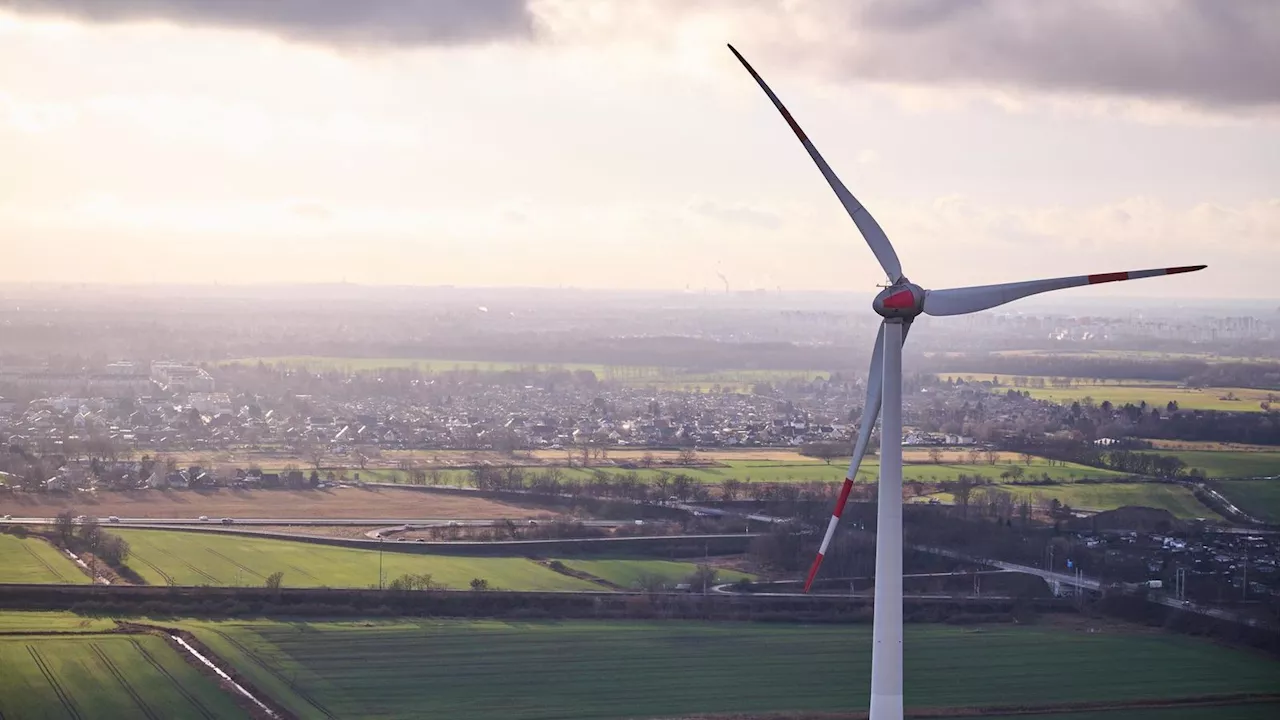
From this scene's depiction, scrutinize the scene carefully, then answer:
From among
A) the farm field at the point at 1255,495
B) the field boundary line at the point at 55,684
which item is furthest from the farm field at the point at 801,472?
the field boundary line at the point at 55,684

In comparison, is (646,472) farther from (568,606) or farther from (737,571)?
(568,606)

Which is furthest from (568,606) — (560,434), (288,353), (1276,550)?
(288,353)

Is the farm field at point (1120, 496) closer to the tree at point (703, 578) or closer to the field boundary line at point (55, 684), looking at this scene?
the tree at point (703, 578)

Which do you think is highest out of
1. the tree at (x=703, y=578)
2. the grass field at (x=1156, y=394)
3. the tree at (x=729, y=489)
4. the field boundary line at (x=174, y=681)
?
the grass field at (x=1156, y=394)

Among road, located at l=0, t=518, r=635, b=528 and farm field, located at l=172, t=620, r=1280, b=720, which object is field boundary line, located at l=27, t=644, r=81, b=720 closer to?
farm field, located at l=172, t=620, r=1280, b=720

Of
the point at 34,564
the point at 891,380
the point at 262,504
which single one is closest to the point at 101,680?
the point at 34,564

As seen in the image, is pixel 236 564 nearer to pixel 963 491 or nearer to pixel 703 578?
pixel 703 578

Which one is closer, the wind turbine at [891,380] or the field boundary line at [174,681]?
the wind turbine at [891,380]
